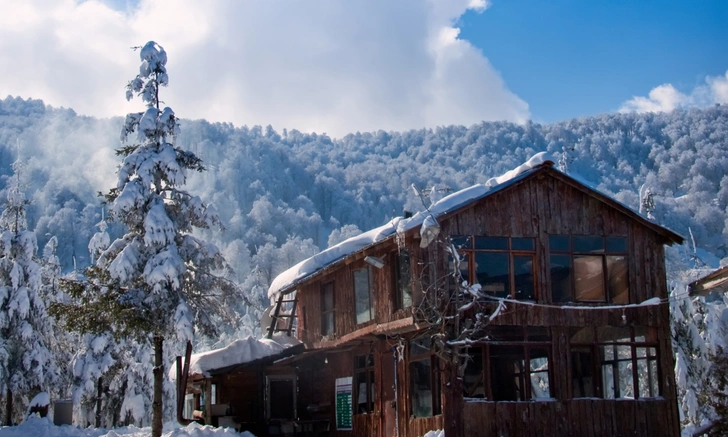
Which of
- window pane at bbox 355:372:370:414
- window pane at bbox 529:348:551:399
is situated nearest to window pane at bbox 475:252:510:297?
window pane at bbox 529:348:551:399

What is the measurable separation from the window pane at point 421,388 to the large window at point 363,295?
7.52ft

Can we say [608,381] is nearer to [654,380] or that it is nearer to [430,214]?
[654,380]

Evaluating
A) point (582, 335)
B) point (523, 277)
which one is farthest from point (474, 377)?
point (582, 335)

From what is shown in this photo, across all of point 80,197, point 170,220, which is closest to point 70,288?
point 170,220

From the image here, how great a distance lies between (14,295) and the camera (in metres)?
35.7

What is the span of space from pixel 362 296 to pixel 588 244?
713cm

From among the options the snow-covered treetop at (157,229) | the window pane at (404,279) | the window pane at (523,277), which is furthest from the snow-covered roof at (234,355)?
the window pane at (523,277)

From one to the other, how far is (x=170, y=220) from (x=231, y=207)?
A: 140 metres

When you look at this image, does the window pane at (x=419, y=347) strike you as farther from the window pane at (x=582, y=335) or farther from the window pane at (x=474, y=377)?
the window pane at (x=582, y=335)

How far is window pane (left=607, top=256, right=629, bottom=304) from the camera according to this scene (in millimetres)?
23391

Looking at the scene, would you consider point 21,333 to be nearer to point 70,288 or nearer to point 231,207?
point 70,288

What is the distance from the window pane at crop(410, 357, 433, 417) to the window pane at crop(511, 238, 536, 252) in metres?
4.10

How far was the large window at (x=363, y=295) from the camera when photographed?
80.3 feet

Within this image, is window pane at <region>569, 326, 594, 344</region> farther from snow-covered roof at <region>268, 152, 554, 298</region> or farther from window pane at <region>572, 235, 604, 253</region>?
snow-covered roof at <region>268, 152, 554, 298</region>
